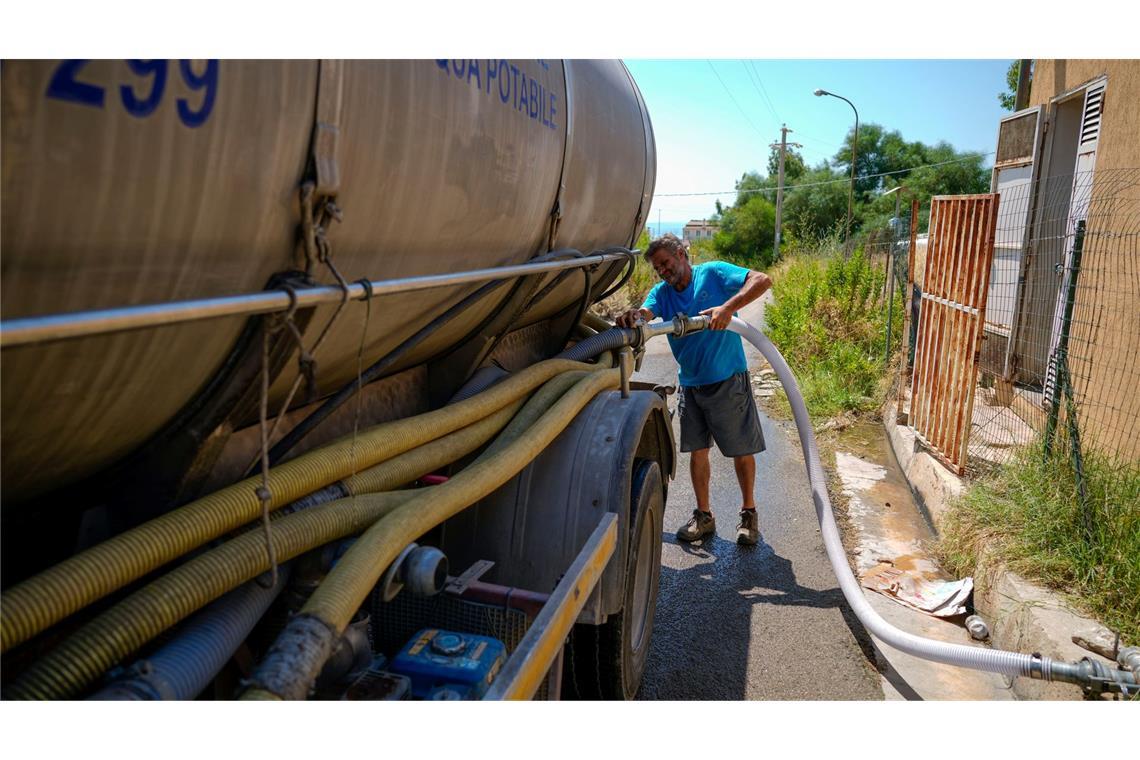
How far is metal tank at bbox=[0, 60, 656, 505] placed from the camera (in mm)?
1212

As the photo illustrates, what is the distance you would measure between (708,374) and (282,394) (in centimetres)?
328

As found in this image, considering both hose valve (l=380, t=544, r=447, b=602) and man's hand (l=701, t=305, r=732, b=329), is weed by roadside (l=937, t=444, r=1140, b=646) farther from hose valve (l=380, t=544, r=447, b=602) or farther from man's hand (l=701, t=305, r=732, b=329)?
hose valve (l=380, t=544, r=447, b=602)

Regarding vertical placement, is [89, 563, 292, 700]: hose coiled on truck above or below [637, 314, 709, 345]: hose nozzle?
below

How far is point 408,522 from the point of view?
1968 millimetres

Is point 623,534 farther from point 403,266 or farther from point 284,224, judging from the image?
point 284,224

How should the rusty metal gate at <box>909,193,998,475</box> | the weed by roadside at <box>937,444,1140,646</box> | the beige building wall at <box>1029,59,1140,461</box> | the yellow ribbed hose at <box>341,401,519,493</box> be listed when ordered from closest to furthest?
the yellow ribbed hose at <box>341,401,519,493</box> → the weed by roadside at <box>937,444,1140,646</box> → the beige building wall at <box>1029,59,1140,461</box> → the rusty metal gate at <box>909,193,998,475</box>

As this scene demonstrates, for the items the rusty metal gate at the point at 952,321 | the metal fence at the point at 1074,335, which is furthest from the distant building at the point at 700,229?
the rusty metal gate at the point at 952,321

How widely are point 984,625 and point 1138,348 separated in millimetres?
1970

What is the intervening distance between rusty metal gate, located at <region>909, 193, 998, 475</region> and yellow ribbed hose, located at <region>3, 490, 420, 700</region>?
445 centimetres

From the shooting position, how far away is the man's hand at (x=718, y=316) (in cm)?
441

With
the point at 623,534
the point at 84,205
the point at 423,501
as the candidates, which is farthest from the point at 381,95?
the point at 623,534

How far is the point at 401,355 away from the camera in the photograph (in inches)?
91.7

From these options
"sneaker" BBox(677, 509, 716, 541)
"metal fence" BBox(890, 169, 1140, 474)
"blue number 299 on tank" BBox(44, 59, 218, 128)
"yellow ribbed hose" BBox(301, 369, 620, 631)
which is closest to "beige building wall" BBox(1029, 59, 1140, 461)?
"metal fence" BBox(890, 169, 1140, 474)

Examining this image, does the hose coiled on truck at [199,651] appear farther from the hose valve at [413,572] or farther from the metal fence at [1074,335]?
the metal fence at [1074,335]
